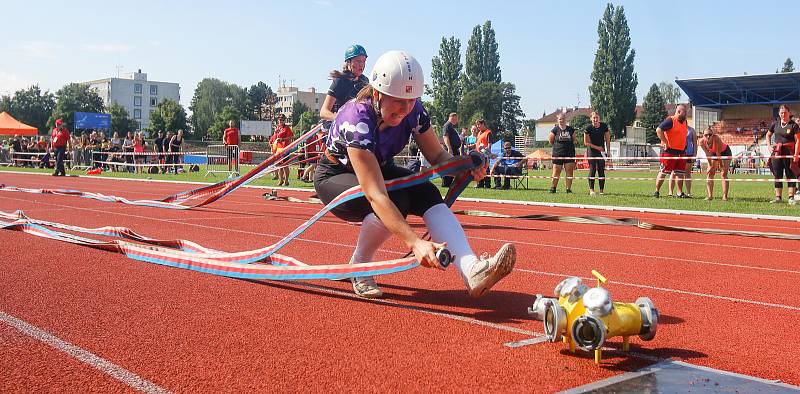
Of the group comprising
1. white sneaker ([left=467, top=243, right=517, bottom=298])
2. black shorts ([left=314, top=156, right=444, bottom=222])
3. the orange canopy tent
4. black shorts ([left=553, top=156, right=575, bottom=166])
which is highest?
the orange canopy tent

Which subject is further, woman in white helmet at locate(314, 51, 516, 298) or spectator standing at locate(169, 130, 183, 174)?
spectator standing at locate(169, 130, 183, 174)

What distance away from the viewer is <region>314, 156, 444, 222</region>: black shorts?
465 centimetres

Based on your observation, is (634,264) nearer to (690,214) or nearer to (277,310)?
(277,310)

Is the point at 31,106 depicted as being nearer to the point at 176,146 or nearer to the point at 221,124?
the point at 221,124

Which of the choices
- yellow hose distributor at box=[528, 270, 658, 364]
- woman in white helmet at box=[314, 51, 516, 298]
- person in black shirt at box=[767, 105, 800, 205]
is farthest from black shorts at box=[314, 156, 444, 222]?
person in black shirt at box=[767, 105, 800, 205]

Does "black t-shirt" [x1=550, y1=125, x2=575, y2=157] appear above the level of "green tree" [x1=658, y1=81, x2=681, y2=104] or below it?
below

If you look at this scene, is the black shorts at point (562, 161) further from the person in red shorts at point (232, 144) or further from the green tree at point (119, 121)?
the green tree at point (119, 121)

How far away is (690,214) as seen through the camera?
1252 cm

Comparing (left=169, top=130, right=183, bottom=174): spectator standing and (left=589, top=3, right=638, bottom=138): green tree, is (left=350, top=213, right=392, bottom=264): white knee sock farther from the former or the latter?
(left=589, top=3, right=638, bottom=138): green tree

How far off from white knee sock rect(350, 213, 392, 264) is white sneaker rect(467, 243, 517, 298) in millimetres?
916

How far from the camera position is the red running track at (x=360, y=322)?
10.7ft

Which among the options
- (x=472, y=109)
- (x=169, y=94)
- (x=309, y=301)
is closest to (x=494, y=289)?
(x=309, y=301)

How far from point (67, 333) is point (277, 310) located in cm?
119

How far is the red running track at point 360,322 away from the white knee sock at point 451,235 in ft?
1.20
